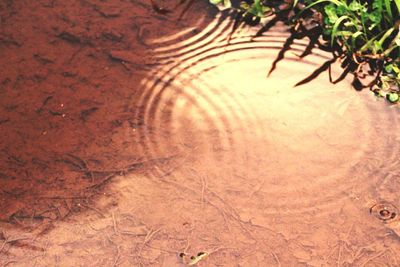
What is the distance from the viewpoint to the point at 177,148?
225 cm

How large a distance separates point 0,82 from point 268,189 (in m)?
1.42

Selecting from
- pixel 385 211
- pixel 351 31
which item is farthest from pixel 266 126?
pixel 351 31

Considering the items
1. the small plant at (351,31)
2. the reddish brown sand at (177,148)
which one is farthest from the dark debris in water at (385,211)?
the small plant at (351,31)

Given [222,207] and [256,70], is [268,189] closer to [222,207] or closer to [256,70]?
[222,207]

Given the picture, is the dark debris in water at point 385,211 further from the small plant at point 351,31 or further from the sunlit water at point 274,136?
the small plant at point 351,31

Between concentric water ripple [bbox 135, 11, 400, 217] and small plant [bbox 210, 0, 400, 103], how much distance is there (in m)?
0.08

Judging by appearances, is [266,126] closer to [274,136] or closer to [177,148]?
[274,136]

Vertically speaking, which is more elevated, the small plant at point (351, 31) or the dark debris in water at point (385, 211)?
the small plant at point (351, 31)

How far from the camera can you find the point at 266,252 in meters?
1.95

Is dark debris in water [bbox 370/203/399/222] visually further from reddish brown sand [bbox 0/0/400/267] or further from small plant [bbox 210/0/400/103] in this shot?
small plant [bbox 210/0/400/103]

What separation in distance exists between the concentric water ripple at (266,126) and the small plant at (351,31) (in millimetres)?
81

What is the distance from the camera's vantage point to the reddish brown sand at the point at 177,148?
1.97 metres

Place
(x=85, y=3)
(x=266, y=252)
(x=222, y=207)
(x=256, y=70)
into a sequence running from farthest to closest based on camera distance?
(x=85, y=3) → (x=256, y=70) → (x=222, y=207) → (x=266, y=252)

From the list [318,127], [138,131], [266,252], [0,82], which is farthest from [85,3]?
[266,252]
